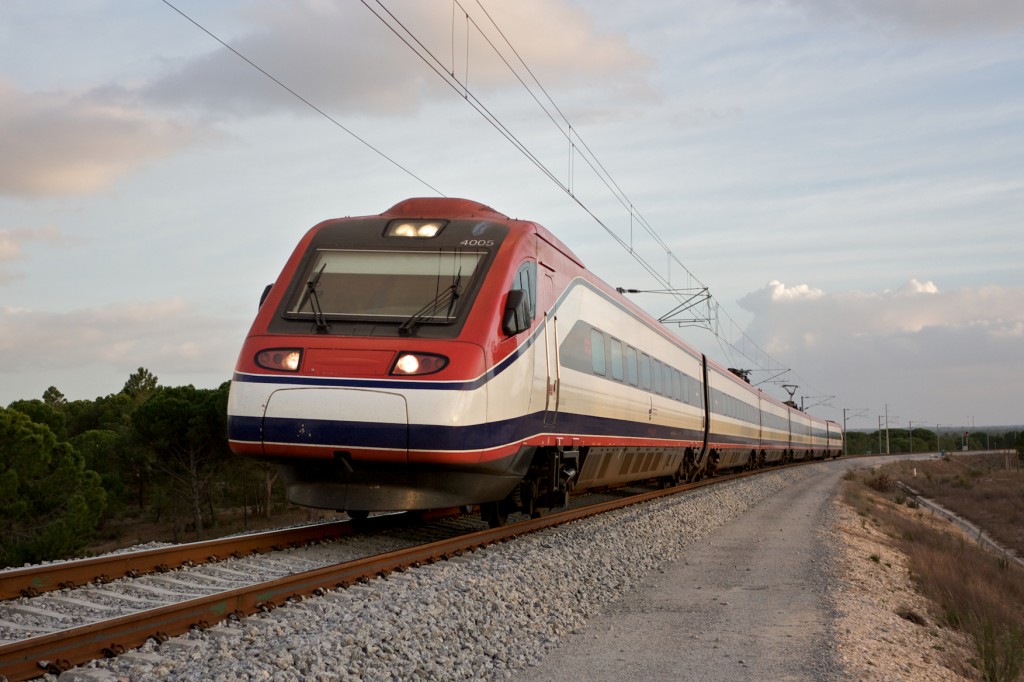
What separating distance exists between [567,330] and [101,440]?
1659 inches

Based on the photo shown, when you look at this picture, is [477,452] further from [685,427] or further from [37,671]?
[685,427]

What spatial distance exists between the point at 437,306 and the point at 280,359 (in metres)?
1.62

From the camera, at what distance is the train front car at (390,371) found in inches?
358

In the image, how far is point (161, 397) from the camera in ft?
130

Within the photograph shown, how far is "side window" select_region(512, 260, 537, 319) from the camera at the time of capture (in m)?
10.7

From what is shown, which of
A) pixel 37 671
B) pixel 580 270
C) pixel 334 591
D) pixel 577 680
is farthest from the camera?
pixel 580 270

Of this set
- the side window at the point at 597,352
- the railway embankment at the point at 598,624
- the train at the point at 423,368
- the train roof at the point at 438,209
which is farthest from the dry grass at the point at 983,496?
the train roof at the point at 438,209

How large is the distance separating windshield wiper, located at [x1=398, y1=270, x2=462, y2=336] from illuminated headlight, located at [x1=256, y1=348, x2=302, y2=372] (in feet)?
3.32

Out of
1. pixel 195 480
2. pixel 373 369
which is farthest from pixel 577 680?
pixel 195 480

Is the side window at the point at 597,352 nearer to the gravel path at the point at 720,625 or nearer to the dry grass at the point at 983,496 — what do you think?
the gravel path at the point at 720,625

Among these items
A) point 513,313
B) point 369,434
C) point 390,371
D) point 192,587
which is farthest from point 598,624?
point 513,313

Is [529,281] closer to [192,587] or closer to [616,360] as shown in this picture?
[616,360]

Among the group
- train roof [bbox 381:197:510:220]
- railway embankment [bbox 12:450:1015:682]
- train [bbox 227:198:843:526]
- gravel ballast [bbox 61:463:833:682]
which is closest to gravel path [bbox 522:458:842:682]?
railway embankment [bbox 12:450:1015:682]

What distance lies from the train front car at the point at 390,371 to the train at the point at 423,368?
0.01 metres
